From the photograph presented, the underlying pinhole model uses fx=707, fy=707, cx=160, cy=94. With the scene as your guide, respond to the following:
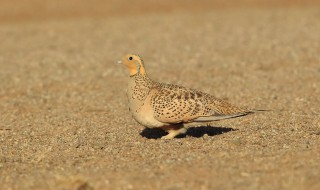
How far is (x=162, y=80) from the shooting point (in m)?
15.9

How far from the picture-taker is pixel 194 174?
7695 millimetres

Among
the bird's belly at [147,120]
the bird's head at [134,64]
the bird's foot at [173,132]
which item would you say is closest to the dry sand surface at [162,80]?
the bird's foot at [173,132]

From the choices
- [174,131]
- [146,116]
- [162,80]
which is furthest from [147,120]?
[162,80]

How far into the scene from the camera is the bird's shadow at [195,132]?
33.9 ft

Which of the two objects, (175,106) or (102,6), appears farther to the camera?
(102,6)

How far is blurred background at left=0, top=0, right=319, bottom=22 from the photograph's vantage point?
29.3 metres

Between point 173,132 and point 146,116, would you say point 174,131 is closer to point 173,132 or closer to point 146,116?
point 173,132

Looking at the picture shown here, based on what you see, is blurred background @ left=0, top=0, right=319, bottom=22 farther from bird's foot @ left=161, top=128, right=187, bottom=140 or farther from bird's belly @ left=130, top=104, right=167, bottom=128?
bird's belly @ left=130, top=104, right=167, bottom=128

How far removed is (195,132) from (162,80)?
5.42 metres

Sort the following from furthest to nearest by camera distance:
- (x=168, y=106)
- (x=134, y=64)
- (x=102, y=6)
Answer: (x=102, y=6) < (x=134, y=64) < (x=168, y=106)

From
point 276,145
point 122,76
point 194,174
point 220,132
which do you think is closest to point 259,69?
point 122,76

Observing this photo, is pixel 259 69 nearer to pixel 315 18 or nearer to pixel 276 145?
pixel 276 145

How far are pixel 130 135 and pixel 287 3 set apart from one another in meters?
21.4

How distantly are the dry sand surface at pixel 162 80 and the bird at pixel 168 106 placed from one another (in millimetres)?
289
